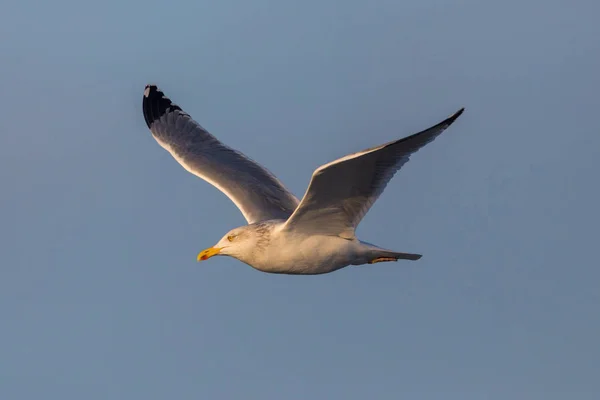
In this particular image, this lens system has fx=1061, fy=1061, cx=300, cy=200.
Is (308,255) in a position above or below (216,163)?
below

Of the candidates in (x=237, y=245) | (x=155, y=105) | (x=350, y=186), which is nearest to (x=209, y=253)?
(x=237, y=245)

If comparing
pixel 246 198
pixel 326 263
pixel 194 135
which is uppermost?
pixel 194 135

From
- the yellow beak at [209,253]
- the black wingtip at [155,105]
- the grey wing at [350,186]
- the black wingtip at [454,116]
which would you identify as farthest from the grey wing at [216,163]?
the black wingtip at [454,116]

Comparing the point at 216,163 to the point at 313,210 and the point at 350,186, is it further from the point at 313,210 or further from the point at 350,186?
the point at 350,186

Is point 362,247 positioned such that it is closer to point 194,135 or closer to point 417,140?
point 417,140

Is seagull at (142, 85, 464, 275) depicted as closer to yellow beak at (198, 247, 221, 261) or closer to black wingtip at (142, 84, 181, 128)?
yellow beak at (198, 247, 221, 261)

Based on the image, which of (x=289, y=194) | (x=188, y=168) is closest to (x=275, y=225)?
(x=289, y=194)

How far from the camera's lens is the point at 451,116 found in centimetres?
1345

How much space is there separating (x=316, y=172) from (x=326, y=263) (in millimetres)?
2337

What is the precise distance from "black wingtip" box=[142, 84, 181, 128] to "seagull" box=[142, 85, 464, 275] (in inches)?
84.4

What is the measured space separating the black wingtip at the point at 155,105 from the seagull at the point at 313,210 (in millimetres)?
2144

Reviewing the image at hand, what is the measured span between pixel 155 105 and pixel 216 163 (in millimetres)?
2519

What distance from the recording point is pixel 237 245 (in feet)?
52.5

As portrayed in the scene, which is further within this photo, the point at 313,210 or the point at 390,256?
the point at 390,256
